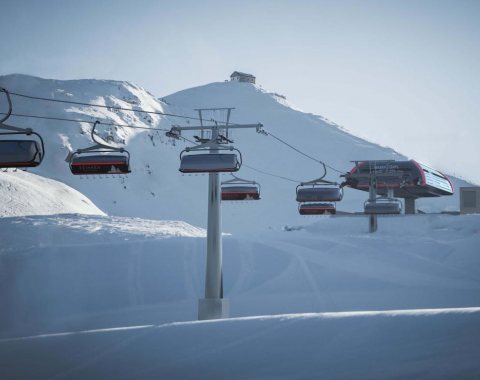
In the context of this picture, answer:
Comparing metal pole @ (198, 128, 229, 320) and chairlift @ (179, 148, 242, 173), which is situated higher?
chairlift @ (179, 148, 242, 173)

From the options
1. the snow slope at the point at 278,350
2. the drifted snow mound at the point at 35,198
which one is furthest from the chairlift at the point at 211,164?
the drifted snow mound at the point at 35,198

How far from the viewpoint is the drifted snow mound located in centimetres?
4597

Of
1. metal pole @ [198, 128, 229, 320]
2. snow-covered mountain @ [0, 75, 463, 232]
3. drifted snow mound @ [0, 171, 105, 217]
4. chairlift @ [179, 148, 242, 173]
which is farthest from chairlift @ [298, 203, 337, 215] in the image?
snow-covered mountain @ [0, 75, 463, 232]

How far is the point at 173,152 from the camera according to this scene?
8675 cm

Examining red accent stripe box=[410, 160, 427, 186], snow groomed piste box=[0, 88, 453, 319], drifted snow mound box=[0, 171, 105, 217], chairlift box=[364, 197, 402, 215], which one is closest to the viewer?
snow groomed piste box=[0, 88, 453, 319]

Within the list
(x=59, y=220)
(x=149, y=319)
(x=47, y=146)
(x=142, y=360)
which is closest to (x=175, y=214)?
(x=47, y=146)

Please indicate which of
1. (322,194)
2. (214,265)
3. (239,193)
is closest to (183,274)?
(239,193)

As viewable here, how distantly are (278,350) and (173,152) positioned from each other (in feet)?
258

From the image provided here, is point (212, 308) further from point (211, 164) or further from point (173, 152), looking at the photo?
point (173, 152)

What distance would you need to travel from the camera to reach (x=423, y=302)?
23.5 meters

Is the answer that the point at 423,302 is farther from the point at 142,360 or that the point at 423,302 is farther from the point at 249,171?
the point at 249,171

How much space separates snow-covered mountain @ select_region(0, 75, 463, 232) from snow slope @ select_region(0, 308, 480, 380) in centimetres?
5530

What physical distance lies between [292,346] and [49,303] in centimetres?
1773

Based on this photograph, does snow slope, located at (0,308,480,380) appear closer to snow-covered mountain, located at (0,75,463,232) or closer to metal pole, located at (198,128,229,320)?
metal pole, located at (198,128,229,320)
